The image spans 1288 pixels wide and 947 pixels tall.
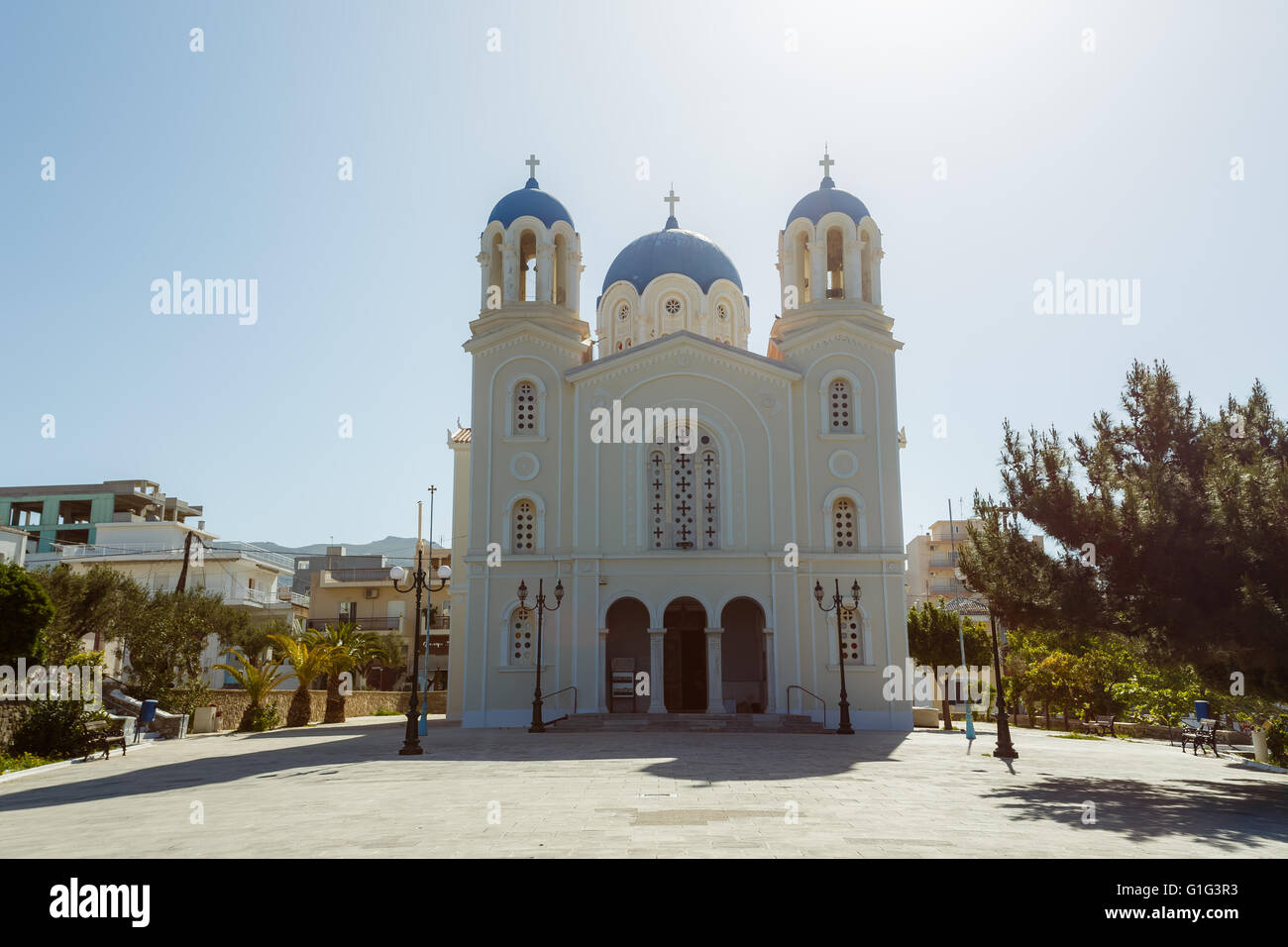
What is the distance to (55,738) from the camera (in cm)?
1994

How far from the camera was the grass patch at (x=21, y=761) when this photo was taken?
17.7 metres

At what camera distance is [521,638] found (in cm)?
2931

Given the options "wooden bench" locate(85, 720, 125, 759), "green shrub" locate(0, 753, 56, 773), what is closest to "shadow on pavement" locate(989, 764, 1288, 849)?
"green shrub" locate(0, 753, 56, 773)

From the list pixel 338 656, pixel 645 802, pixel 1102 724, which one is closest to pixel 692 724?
pixel 338 656

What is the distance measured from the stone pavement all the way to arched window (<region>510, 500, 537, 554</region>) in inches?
330

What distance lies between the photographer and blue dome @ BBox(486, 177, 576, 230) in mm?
32062

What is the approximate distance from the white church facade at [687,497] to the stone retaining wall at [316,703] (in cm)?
616

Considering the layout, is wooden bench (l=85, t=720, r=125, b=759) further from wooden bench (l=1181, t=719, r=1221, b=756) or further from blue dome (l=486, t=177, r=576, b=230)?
wooden bench (l=1181, t=719, r=1221, b=756)

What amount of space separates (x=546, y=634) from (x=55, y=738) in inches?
500

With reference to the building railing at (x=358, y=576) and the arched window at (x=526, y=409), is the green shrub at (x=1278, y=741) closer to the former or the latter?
the arched window at (x=526, y=409)

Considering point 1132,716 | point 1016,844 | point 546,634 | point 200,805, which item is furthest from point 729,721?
point 1016,844

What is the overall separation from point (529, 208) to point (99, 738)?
19.4 m
